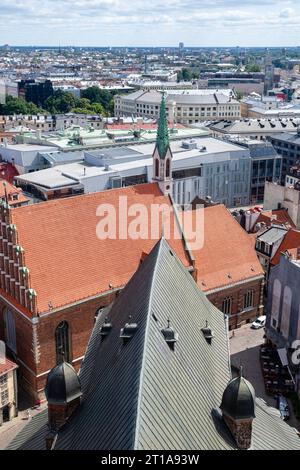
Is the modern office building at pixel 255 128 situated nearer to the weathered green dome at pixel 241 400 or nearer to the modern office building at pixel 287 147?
the modern office building at pixel 287 147

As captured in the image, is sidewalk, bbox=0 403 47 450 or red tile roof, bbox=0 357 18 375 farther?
red tile roof, bbox=0 357 18 375

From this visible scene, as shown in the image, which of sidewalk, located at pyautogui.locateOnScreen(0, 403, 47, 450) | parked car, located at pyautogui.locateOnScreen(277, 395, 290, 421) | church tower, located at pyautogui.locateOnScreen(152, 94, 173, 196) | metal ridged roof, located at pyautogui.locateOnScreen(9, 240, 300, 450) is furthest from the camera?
church tower, located at pyautogui.locateOnScreen(152, 94, 173, 196)

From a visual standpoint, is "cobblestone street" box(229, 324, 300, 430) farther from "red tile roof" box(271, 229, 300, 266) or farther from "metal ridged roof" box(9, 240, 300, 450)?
"metal ridged roof" box(9, 240, 300, 450)

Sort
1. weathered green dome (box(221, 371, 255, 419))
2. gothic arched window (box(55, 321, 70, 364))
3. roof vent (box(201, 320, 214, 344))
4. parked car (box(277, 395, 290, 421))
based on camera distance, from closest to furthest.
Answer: weathered green dome (box(221, 371, 255, 419)), roof vent (box(201, 320, 214, 344)), parked car (box(277, 395, 290, 421)), gothic arched window (box(55, 321, 70, 364))

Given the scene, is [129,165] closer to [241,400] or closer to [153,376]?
[241,400]

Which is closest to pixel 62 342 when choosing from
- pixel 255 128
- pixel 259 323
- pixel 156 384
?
pixel 259 323

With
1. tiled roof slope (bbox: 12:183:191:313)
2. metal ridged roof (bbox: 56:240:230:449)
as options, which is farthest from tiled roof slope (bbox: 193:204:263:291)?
metal ridged roof (bbox: 56:240:230:449)
